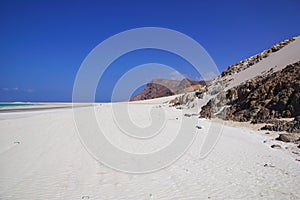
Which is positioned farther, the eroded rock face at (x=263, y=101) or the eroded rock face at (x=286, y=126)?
the eroded rock face at (x=263, y=101)

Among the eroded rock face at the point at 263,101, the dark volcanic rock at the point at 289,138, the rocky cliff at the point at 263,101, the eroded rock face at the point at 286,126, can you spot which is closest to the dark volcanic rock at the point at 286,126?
the eroded rock face at the point at 286,126

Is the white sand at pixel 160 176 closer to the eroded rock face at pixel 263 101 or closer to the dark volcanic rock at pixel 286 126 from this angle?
the dark volcanic rock at pixel 286 126

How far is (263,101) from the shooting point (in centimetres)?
1443

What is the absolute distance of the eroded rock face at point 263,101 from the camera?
12.8 meters

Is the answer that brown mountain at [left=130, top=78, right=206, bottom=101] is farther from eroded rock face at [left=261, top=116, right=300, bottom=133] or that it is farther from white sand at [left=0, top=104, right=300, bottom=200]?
white sand at [left=0, top=104, right=300, bottom=200]

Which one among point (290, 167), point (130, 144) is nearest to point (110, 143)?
point (130, 144)

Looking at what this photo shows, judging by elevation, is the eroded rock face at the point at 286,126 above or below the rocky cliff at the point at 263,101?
below

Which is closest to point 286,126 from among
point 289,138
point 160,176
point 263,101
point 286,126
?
point 286,126

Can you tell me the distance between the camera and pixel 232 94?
1819 centimetres

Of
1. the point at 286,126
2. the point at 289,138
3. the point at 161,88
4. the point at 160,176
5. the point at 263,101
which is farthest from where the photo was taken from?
the point at 161,88

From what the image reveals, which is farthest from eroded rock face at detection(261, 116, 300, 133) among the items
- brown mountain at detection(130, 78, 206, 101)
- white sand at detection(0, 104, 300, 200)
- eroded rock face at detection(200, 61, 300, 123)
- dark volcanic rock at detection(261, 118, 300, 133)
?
brown mountain at detection(130, 78, 206, 101)

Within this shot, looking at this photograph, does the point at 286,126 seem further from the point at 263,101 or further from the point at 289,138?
the point at 263,101

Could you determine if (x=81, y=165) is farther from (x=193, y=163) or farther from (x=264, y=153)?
(x=264, y=153)

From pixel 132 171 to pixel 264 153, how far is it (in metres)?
4.79
